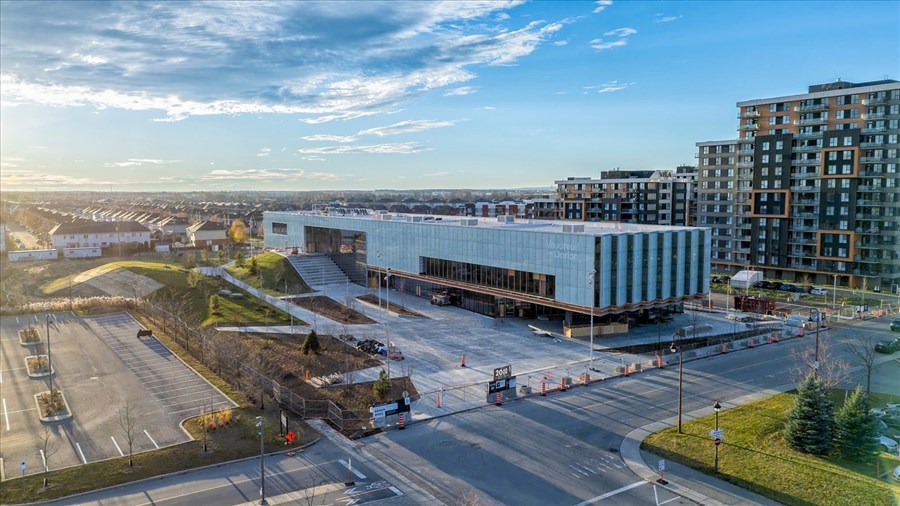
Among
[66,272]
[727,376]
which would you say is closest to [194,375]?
[727,376]

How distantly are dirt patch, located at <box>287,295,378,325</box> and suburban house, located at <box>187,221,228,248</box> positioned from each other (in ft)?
195

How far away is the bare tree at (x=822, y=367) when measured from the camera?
32500 millimetres

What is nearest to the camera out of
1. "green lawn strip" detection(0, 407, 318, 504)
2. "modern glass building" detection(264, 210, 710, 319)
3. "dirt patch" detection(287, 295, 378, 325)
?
"green lawn strip" detection(0, 407, 318, 504)

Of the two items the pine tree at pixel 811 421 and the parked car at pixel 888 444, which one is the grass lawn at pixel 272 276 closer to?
the pine tree at pixel 811 421

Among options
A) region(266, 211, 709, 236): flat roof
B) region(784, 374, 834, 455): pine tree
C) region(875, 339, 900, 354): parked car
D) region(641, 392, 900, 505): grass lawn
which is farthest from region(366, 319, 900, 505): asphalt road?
region(266, 211, 709, 236): flat roof

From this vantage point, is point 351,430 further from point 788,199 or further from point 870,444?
point 788,199

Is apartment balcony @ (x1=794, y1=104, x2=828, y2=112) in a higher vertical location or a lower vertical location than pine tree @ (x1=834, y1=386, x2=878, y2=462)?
higher

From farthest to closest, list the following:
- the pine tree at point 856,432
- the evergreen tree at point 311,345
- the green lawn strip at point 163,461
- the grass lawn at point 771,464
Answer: the evergreen tree at point 311,345
the pine tree at point 856,432
the green lawn strip at point 163,461
the grass lawn at point 771,464

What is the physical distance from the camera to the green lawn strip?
24.2 metres

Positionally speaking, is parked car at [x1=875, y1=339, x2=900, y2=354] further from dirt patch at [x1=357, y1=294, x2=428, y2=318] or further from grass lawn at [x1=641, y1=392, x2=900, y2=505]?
dirt patch at [x1=357, y1=294, x2=428, y2=318]

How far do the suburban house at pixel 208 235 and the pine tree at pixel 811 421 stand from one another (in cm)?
10713

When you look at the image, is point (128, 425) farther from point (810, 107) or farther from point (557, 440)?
point (810, 107)

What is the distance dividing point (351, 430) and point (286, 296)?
36587mm

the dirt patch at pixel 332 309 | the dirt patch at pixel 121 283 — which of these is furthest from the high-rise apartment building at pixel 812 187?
the dirt patch at pixel 121 283
